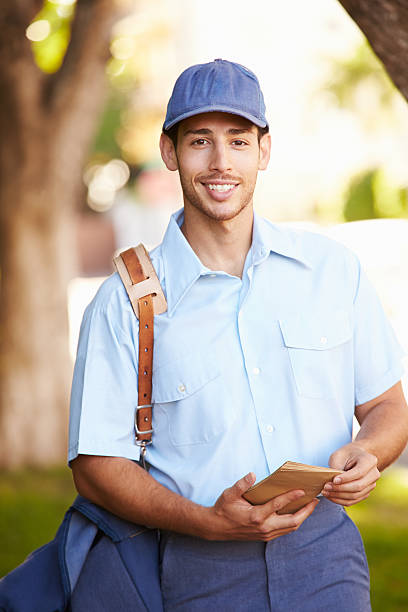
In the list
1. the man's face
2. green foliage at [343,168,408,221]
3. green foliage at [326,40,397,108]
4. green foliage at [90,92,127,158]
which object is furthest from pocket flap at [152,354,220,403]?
green foliage at [90,92,127,158]

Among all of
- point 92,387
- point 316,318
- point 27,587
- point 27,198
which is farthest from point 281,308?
point 27,198

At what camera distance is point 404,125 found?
1809 cm

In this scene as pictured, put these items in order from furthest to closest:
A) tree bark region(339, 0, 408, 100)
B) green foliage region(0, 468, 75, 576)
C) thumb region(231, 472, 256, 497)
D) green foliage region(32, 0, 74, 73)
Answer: green foliage region(32, 0, 74, 73) < green foliage region(0, 468, 75, 576) < tree bark region(339, 0, 408, 100) < thumb region(231, 472, 256, 497)

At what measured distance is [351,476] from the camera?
2350 mm

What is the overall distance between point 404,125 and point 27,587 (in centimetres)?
1692

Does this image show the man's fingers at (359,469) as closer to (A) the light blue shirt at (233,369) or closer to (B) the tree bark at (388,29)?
(A) the light blue shirt at (233,369)

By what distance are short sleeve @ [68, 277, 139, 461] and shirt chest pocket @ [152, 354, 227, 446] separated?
0.10 m

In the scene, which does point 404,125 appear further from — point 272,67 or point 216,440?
point 216,440

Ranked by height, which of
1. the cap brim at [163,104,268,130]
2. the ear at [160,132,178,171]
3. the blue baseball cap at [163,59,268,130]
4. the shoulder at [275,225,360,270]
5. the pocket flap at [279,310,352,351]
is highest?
the blue baseball cap at [163,59,268,130]

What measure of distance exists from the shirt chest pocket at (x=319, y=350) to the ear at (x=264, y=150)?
0.52 meters

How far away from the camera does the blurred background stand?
6.87m

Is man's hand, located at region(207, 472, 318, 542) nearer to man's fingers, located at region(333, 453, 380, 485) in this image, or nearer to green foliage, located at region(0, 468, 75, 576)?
man's fingers, located at region(333, 453, 380, 485)

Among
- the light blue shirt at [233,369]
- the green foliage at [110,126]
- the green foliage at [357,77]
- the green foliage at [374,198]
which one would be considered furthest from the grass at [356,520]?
the green foliage at [110,126]

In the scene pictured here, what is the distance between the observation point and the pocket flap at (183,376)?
2.54 m
